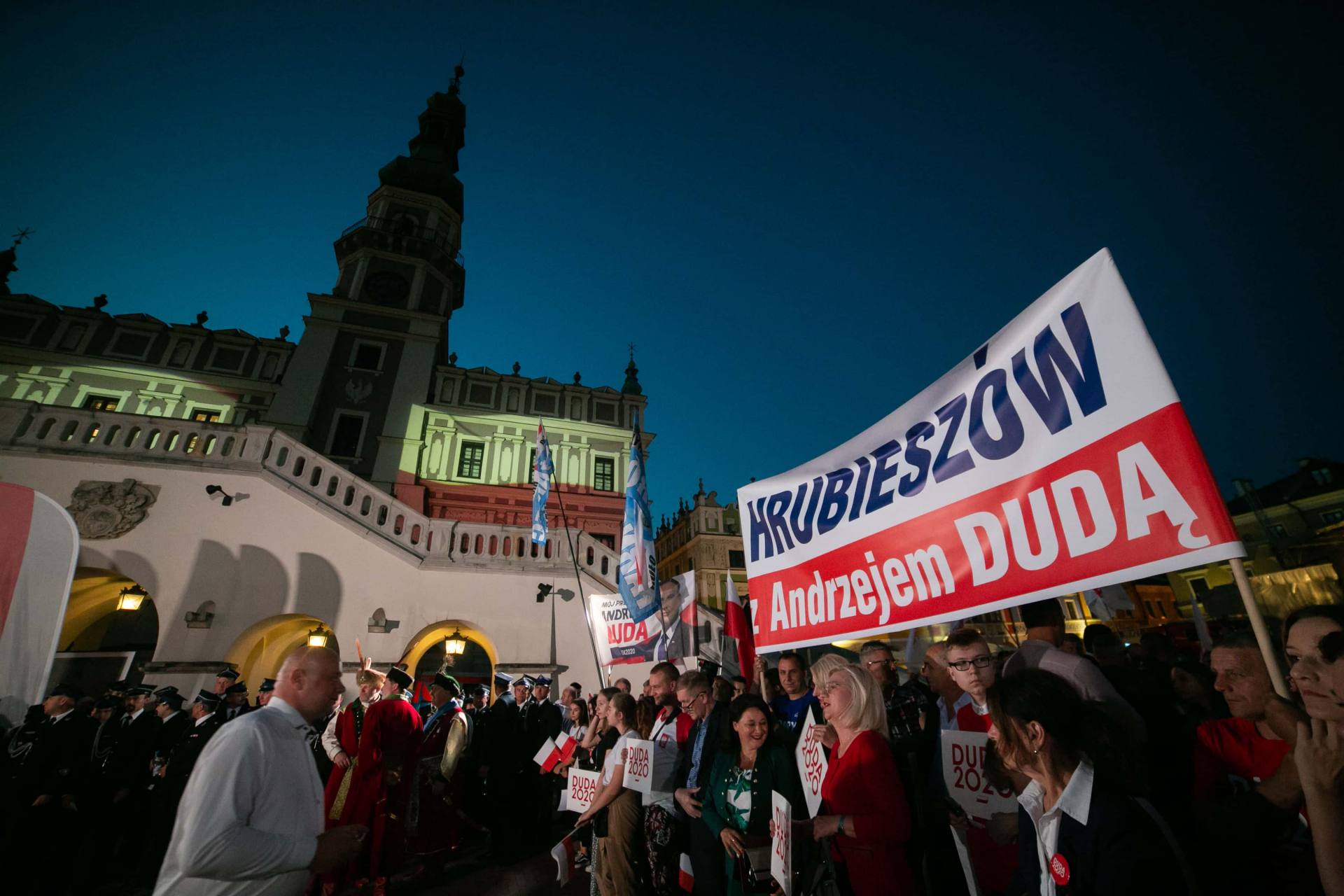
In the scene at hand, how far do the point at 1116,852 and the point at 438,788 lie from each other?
25.2ft

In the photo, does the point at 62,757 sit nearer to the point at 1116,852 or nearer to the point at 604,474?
the point at 1116,852

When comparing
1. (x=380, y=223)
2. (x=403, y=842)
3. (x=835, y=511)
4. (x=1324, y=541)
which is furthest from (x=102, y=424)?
(x=1324, y=541)

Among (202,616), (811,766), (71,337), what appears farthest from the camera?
(71,337)

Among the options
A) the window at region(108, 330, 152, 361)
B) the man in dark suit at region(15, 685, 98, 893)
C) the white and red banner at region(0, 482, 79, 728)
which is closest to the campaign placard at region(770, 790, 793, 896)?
the white and red banner at region(0, 482, 79, 728)

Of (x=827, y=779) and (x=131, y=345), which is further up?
(x=131, y=345)

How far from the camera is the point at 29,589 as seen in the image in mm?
5520

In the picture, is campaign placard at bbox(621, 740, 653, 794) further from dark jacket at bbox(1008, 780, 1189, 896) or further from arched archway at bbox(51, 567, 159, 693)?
arched archway at bbox(51, 567, 159, 693)

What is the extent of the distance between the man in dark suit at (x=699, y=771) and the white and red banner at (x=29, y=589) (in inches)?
254

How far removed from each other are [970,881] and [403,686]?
237 inches

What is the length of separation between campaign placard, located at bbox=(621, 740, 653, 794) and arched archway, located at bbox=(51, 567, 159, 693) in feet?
35.1

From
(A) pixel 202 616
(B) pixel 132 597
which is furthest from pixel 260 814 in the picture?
(B) pixel 132 597

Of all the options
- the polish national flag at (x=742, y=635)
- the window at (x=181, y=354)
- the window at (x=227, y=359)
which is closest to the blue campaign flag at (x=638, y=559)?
the polish national flag at (x=742, y=635)

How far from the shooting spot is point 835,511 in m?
3.69

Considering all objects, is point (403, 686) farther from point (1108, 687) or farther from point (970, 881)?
point (1108, 687)
